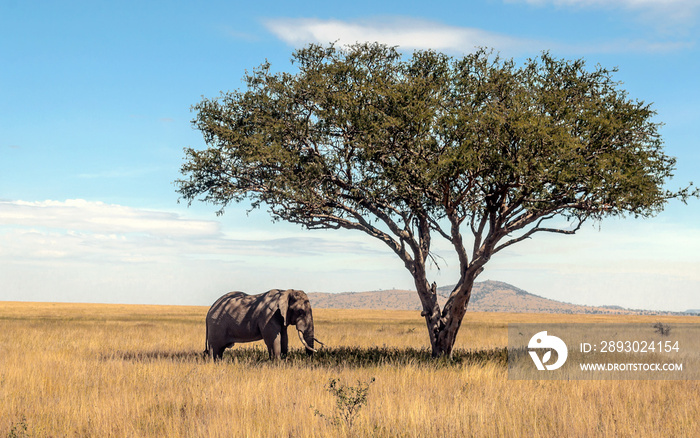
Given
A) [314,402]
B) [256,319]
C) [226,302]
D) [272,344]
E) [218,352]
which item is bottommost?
[218,352]

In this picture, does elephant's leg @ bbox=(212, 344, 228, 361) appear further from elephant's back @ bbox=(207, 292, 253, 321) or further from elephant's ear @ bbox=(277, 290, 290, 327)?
elephant's ear @ bbox=(277, 290, 290, 327)

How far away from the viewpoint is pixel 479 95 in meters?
20.5

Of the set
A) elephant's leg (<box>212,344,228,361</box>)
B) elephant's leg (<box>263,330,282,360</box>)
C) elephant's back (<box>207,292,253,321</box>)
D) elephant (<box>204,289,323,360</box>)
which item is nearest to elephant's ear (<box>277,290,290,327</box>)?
elephant (<box>204,289,323,360</box>)

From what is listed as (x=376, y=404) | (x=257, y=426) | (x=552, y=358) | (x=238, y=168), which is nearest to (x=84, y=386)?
(x=257, y=426)

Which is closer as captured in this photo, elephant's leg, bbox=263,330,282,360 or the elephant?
elephant's leg, bbox=263,330,282,360

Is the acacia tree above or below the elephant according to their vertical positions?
above

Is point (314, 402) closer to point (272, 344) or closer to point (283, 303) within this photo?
point (272, 344)

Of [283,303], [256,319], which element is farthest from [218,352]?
[283,303]

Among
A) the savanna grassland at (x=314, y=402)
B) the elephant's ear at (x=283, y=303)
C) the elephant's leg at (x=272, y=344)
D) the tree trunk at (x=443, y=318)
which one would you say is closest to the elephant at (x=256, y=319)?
the elephant's ear at (x=283, y=303)

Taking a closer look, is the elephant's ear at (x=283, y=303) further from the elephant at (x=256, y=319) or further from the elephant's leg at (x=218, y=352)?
the elephant's leg at (x=218, y=352)

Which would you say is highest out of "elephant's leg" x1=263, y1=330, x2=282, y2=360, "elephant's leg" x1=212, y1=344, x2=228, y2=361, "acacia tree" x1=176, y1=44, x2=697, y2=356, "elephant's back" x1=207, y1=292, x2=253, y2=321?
"acacia tree" x1=176, y1=44, x2=697, y2=356

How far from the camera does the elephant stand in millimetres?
21062

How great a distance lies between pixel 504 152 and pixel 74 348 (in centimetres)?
1948

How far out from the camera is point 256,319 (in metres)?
21.2
